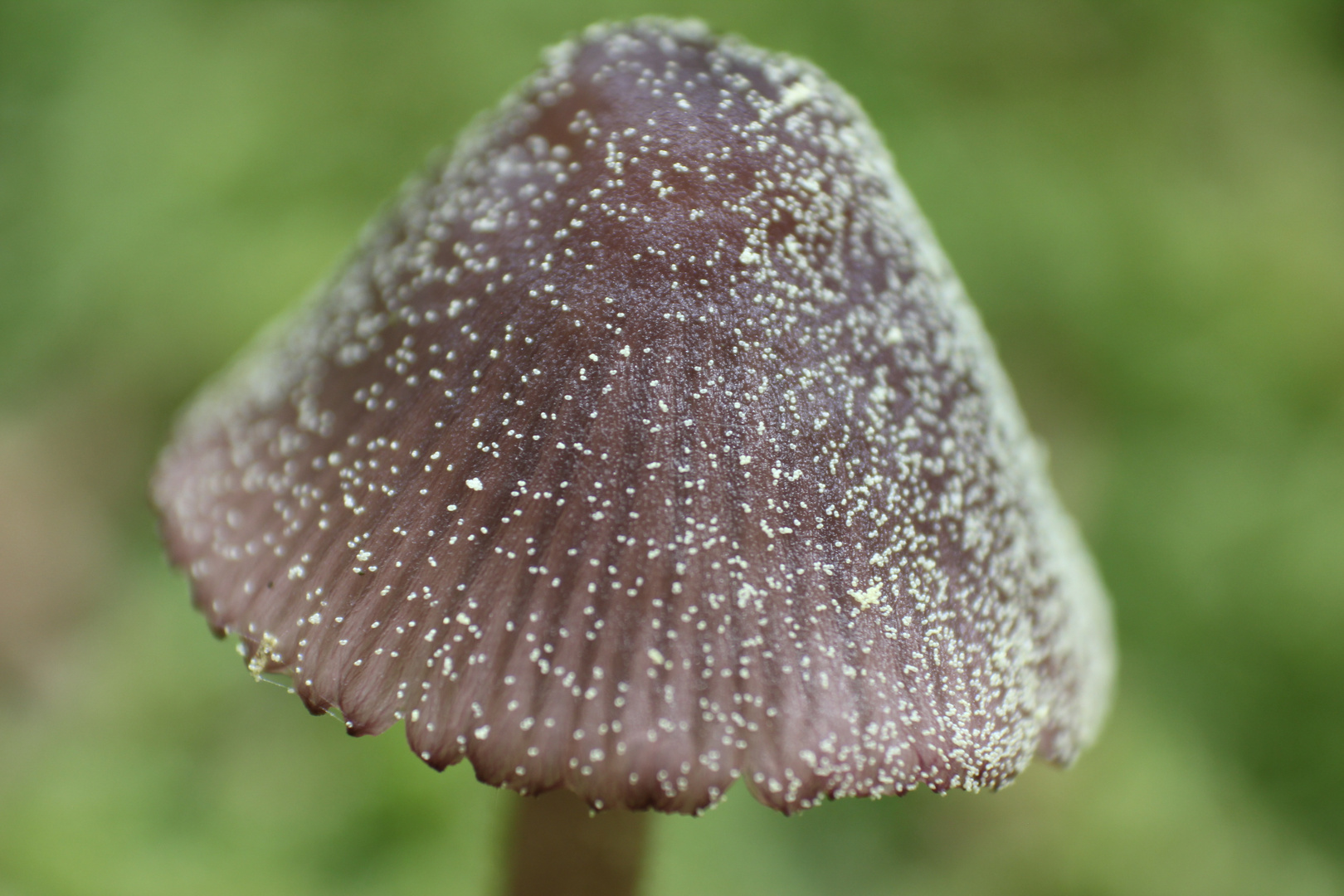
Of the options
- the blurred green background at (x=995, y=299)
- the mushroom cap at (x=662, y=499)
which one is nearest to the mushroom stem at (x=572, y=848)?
the mushroom cap at (x=662, y=499)

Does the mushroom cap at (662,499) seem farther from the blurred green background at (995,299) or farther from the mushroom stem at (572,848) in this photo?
the blurred green background at (995,299)

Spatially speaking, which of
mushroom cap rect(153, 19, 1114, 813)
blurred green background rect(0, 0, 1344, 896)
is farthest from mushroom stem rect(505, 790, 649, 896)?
blurred green background rect(0, 0, 1344, 896)

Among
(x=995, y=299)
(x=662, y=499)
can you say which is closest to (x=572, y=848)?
(x=662, y=499)

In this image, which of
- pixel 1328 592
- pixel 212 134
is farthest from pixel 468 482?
pixel 1328 592

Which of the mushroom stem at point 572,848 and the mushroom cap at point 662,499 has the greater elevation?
the mushroom cap at point 662,499

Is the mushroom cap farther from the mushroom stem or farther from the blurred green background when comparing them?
the blurred green background
